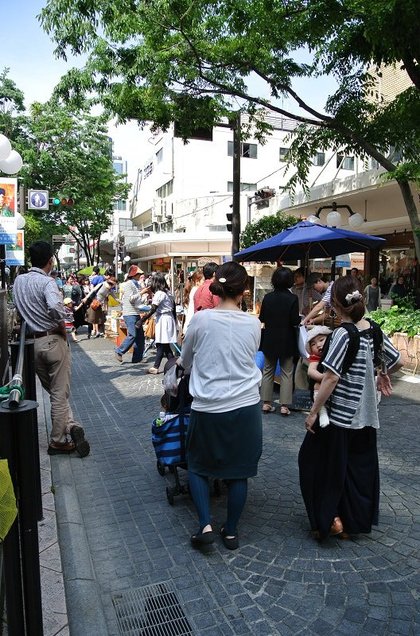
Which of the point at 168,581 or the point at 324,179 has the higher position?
the point at 324,179

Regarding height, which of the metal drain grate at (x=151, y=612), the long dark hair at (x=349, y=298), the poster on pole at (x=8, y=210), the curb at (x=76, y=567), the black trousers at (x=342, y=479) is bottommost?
the metal drain grate at (x=151, y=612)

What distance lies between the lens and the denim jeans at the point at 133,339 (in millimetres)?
9570

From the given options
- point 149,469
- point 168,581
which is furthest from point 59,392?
point 168,581

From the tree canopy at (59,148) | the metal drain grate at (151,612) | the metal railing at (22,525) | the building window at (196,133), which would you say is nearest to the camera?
the metal railing at (22,525)

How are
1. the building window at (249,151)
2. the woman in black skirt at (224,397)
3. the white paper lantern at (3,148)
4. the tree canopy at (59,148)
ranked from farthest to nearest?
1. the building window at (249,151)
2. the tree canopy at (59,148)
3. the white paper lantern at (3,148)
4. the woman in black skirt at (224,397)

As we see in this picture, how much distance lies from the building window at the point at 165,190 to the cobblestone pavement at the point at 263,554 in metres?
30.5

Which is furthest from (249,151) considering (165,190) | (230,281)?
(230,281)

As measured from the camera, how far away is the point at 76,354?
1120 cm

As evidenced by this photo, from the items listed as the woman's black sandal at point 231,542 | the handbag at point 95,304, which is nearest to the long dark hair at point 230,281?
the woman's black sandal at point 231,542

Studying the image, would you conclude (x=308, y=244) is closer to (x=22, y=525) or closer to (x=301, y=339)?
(x=301, y=339)

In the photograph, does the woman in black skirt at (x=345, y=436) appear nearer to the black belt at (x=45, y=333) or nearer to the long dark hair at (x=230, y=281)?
the long dark hair at (x=230, y=281)

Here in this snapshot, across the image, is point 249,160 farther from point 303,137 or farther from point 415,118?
point 415,118

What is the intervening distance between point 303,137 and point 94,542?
9.68 m

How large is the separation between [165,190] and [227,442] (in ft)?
111
